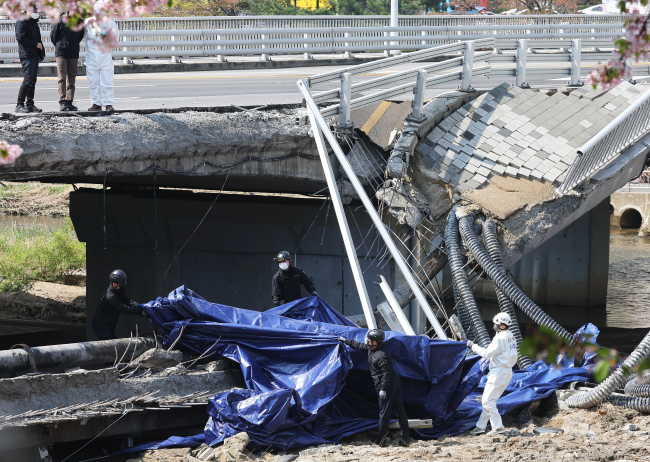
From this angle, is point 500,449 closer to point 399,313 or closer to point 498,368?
point 498,368

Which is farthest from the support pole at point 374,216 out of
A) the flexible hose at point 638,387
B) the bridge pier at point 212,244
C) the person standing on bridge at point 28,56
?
→ the person standing on bridge at point 28,56

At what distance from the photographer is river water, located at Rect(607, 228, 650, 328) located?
1973cm

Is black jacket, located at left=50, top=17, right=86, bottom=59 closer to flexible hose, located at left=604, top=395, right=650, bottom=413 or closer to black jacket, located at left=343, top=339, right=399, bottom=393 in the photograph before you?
black jacket, located at left=343, top=339, right=399, bottom=393

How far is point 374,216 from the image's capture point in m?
11.3

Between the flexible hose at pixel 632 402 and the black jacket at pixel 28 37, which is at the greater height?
→ the black jacket at pixel 28 37

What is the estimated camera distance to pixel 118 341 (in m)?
10.2

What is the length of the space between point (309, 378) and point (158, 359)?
176 centimetres

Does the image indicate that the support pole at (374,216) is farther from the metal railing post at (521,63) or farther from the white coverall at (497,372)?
the metal railing post at (521,63)

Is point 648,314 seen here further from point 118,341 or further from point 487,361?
point 118,341

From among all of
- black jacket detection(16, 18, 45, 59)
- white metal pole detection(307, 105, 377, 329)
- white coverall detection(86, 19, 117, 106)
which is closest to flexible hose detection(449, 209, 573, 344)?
white metal pole detection(307, 105, 377, 329)

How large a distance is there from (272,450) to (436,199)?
17.4ft

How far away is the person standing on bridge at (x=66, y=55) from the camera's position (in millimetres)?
11797

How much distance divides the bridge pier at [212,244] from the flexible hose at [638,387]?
16.0 feet

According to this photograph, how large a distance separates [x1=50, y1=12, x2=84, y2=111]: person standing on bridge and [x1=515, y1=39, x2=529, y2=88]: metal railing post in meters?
6.70
